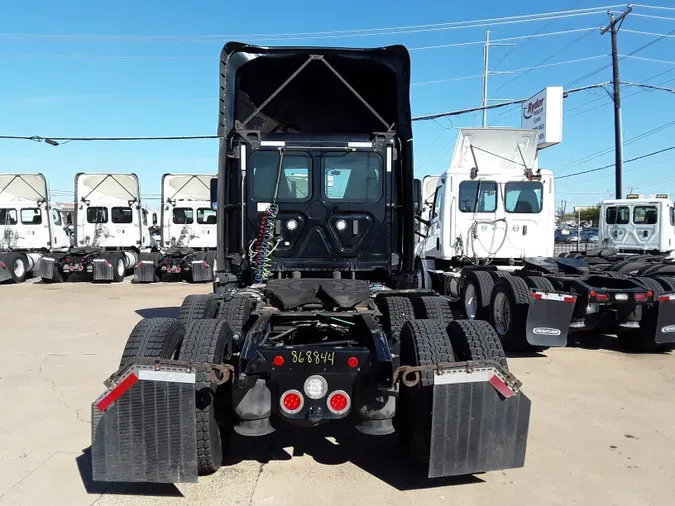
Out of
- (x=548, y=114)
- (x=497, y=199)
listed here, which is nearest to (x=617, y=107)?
(x=548, y=114)

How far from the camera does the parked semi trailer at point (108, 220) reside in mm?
19156

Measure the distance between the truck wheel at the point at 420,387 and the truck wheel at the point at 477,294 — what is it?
510 cm

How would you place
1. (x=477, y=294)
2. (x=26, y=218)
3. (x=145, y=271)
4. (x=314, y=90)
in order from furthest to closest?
(x=26, y=218) < (x=145, y=271) < (x=477, y=294) < (x=314, y=90)

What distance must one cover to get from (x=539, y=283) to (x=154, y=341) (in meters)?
5.69

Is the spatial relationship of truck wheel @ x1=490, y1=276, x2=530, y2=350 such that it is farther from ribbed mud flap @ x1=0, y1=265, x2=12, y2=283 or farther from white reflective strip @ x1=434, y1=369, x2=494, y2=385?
ribbed mud flap @ x1=0, y1=265, x2=12, y2=283

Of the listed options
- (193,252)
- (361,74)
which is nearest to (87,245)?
(193,252)

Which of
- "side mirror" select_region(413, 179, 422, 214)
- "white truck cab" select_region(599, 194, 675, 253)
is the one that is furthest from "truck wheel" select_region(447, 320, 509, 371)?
"white truck cab" select_region(599, 194, 675, 253)

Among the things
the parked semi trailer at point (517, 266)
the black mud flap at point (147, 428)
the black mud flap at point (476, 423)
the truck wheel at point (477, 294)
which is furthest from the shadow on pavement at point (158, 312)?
the black mud flap at point (476, 423)

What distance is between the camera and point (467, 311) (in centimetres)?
987

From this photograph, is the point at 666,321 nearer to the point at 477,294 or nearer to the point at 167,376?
the point at 477,294

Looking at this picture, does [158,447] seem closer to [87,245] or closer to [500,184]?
[500,184]

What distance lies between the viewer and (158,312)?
39.5ft

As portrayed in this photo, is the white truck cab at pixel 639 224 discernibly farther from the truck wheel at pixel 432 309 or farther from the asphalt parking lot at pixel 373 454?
the truck wheel at pixel 432 309

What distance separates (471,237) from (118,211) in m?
14.1
